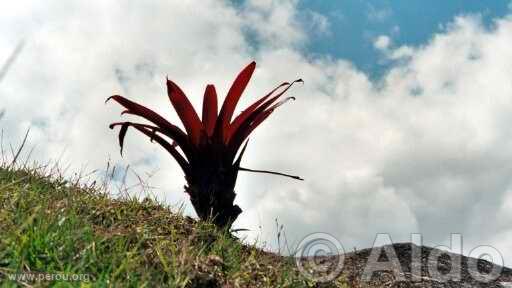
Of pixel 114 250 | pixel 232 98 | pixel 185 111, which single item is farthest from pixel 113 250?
pixel 232 98

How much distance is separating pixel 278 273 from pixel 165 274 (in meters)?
0.72

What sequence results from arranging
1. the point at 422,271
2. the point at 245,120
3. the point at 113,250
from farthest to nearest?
the point at 422,271 < the point at 245,120 < the point at 113,250

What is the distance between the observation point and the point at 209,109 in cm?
433

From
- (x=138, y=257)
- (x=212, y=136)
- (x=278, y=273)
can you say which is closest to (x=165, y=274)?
(x=138, y=257)

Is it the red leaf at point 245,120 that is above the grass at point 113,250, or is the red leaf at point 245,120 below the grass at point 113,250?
above

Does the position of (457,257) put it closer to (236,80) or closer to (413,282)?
(413,282)

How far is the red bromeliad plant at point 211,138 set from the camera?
4273 millimetres

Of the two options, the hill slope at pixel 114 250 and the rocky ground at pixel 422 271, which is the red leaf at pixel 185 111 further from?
the rocky ground at pixel 422 271

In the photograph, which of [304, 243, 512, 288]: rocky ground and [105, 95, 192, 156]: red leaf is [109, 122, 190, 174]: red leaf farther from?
[304, 243, 512, 288]: rocky ground

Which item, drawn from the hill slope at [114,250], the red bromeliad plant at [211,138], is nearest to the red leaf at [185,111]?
the red bromeliad plant at [211,138]

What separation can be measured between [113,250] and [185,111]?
5.16 ft

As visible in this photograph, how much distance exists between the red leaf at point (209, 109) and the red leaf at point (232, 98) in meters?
0.07

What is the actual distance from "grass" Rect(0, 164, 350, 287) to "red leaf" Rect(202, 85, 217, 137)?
2.17 feet

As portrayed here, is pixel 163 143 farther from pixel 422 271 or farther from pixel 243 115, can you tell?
pixel 422 271
